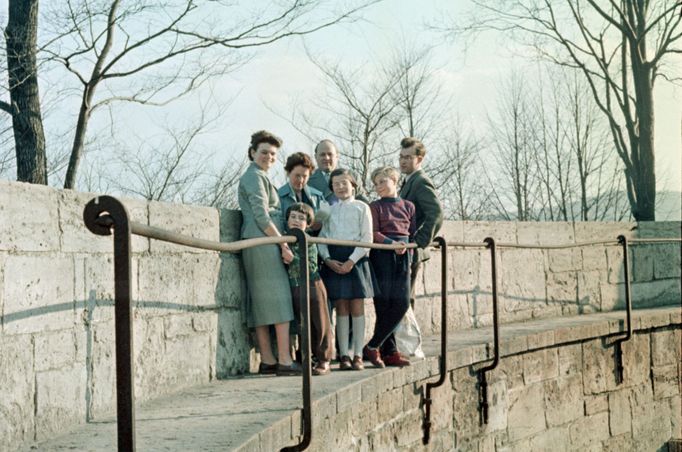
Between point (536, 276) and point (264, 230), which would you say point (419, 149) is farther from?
point (536, 276)

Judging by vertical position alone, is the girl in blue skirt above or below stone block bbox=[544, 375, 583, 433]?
above

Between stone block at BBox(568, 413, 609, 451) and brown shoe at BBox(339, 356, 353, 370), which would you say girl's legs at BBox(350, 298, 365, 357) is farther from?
stone block at BBox(568, 413, 609, 451)

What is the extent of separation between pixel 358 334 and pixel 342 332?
90 millimetres

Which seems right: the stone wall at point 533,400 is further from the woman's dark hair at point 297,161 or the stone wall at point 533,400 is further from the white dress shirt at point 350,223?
the woman's dark hair at point 297,161

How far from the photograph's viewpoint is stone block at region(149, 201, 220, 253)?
4633mm

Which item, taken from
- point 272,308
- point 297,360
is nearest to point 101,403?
point 272,308

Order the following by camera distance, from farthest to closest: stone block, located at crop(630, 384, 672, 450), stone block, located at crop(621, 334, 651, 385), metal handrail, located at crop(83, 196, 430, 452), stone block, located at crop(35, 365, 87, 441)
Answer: stone block, located at crop(630, 384, 672, 450)
stone block, located at crop(621, 334, 651, 385)
stone block, located at crop(35, 365, 87, 441)
metal handrail, located at crop(83, 196, 430, 452)

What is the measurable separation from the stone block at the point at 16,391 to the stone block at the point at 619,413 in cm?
659

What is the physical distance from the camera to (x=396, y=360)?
5.79 metres

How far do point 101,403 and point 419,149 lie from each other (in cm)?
A: 297

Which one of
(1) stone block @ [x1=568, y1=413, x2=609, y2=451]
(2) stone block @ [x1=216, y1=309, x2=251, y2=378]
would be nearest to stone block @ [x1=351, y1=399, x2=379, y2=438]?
(2) stone block @ [x1=216, y1=309, x2=251, y2=378]

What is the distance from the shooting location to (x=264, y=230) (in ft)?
17.3

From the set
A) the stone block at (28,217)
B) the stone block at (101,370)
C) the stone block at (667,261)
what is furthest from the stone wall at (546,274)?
the stone block at (28,217)

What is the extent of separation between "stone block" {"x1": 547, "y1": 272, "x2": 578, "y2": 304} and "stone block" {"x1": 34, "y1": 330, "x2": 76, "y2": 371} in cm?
648
